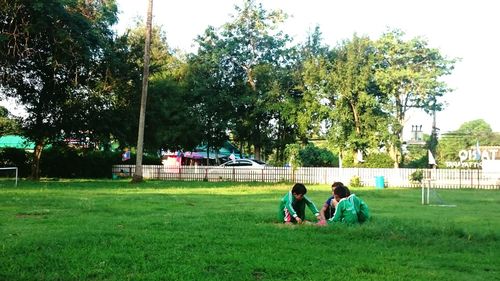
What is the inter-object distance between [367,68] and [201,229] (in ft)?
106

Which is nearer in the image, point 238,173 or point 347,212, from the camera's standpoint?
point 347,212

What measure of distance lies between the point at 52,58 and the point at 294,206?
22133 millimetres

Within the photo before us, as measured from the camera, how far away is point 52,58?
96.0ft

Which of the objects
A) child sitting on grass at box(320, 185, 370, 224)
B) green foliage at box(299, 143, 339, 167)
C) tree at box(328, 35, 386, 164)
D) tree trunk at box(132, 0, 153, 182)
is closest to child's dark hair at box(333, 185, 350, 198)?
child sitting on grass at box(320, 185, 370, 224)

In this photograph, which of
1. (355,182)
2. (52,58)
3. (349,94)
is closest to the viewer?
(52,58)

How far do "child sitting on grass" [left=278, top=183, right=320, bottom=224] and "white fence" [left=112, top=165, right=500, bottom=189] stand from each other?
2323 centimetres

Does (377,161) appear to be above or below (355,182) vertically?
above

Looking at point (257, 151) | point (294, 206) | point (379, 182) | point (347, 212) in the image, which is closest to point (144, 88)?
point (379, 182)

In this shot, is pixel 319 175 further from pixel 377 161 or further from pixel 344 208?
pixel 344 208

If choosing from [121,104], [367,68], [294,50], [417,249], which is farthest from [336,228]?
[294,50]

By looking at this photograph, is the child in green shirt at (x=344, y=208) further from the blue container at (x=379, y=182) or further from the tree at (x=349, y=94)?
the tree at (x=349, y=94)

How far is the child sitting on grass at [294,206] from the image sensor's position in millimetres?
11062

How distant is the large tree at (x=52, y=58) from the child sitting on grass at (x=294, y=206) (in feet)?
62.8

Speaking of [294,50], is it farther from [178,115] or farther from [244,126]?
[178,115]
